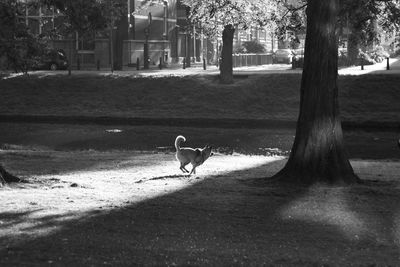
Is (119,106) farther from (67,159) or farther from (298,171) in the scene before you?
(298,171)

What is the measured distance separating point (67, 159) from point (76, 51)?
3998 centimetres

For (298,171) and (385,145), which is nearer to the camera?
(298,171)

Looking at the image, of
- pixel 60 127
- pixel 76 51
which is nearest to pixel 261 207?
pixel 60 127

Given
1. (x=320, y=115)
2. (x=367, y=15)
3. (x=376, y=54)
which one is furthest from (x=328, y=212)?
(x=376, y=54)

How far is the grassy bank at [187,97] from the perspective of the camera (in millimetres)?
35594

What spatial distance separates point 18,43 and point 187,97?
14911 mm

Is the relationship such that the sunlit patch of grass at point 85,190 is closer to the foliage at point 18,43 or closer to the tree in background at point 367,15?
the tree in background at point 367,15

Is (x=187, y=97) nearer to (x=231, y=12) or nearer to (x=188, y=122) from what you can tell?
(x=188, y=122)

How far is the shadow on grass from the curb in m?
21.2

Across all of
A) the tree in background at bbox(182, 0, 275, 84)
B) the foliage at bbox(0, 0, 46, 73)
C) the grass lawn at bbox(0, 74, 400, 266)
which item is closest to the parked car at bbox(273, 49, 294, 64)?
the tree in background at bbox(182, 0, 275, 84)

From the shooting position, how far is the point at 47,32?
85.0 feet

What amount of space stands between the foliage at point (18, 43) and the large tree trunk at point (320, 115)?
Result: 1109cm

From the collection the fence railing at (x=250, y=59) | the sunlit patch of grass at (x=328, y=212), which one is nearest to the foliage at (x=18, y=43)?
the sunlit patch of grass at (x=328, y=212)

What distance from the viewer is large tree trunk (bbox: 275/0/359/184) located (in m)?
12.8
